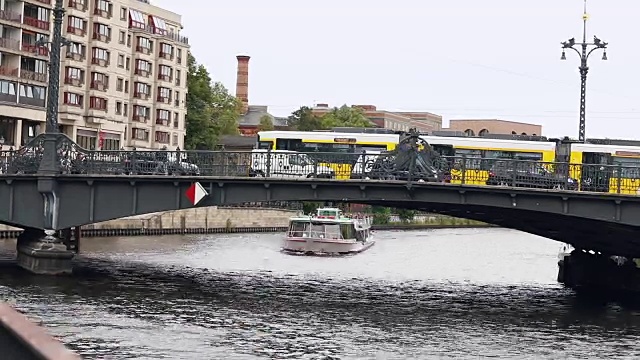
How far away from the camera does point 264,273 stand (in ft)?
203

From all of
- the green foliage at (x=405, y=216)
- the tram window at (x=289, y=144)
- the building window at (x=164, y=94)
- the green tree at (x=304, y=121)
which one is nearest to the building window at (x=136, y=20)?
the building window at (x=164, y=94)

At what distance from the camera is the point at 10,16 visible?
318 ft

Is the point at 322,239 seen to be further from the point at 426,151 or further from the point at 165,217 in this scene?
the point at 426,151

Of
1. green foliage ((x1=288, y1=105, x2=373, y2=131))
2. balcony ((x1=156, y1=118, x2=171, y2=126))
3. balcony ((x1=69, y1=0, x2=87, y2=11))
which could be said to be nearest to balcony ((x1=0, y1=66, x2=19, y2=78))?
balcony ((x1=69, y1=0, x2=87, y2=11))

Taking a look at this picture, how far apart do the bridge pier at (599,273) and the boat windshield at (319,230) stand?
1182 inches

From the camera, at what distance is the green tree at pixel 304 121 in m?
173

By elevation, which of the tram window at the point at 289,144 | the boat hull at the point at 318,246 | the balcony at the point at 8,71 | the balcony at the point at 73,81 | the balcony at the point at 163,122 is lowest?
the boat hull at the point at 318,246

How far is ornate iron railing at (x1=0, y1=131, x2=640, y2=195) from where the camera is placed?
45844 mm

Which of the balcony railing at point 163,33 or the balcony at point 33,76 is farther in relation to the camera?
the balcony railing at point 163,33

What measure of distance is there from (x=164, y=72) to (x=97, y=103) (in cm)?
1622

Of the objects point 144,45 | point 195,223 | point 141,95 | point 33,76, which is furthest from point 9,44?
point 141,95

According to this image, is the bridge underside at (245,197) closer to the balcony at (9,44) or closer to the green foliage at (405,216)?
the balcony at (9,44)

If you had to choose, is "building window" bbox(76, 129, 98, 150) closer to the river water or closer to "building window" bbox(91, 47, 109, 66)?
"building window" bbox(91, 47, 109, 66)

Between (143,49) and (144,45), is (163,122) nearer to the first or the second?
(143,49)
